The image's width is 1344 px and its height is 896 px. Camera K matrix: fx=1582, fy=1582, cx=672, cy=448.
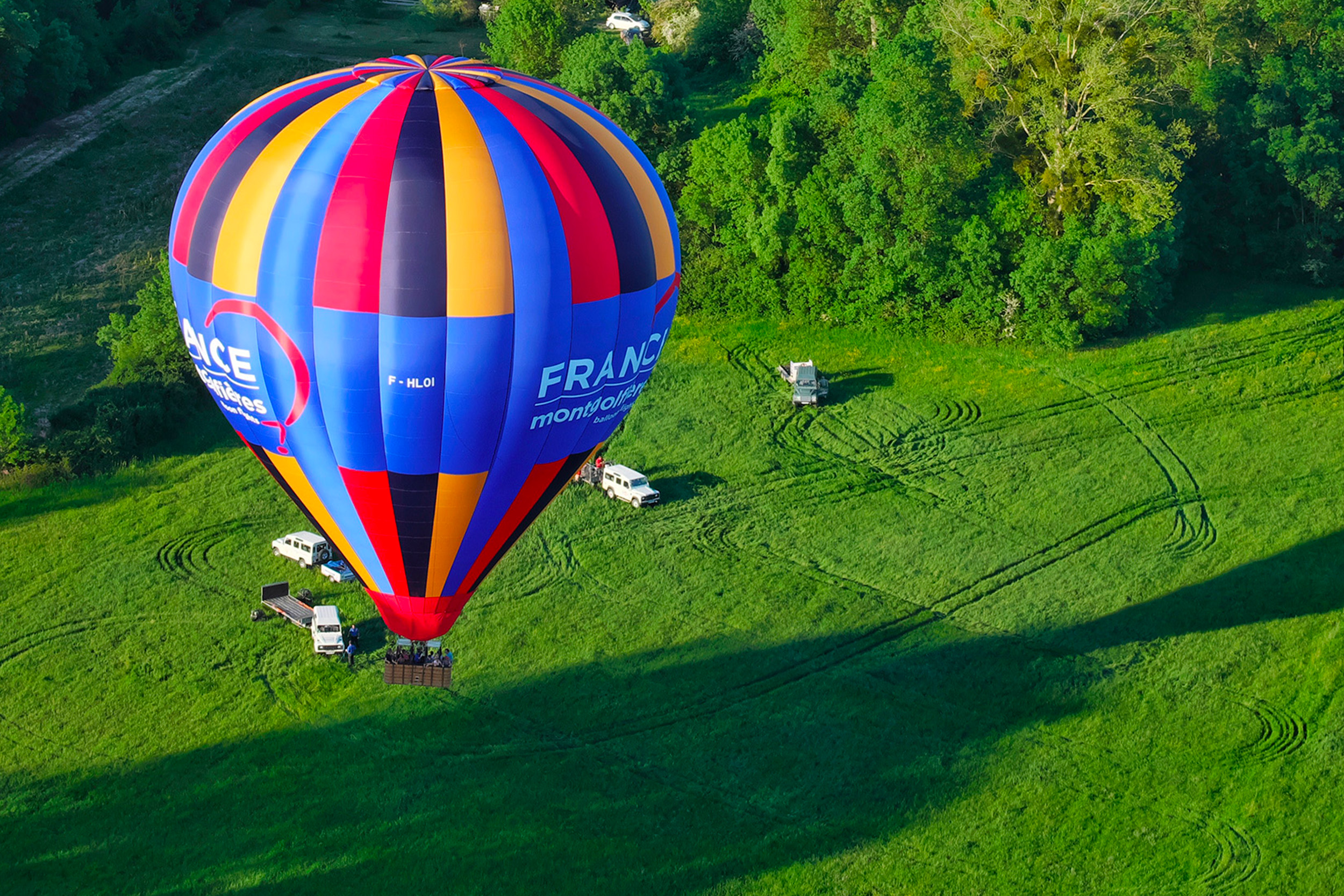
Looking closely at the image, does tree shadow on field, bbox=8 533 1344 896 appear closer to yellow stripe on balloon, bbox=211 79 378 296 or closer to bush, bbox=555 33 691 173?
yellow stripe on balloon, bbox=211 79 378 296

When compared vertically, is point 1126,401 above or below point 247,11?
below

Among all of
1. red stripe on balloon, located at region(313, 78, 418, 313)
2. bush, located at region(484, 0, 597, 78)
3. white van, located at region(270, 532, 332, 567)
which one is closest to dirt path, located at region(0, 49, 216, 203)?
bush, located at region(484, 0, 597, 78)

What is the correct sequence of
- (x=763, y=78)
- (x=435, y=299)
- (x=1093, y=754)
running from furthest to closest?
(x=763, y=78) < (x=1093, y=754) < (x=435, y=299)

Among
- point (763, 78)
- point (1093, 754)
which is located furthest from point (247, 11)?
point (1093, 754)

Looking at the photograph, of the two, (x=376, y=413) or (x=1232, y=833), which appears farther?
(x=1232, y=833)

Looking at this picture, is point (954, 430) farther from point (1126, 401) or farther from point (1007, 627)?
point (1007, 627)

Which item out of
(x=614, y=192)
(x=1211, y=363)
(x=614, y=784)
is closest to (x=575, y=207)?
(x=614, y=192)
